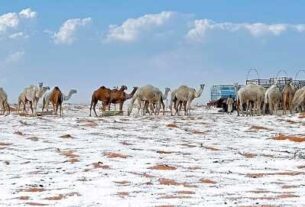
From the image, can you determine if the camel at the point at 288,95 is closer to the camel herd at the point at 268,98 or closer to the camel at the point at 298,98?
the camel herd at the point at 268,98

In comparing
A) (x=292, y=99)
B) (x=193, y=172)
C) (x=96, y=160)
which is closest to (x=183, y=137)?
(x=96, y=160)

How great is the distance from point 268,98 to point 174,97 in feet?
20.8

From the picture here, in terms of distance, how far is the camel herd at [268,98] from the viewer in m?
39.5

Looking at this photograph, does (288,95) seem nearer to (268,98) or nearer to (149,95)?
(268,98)

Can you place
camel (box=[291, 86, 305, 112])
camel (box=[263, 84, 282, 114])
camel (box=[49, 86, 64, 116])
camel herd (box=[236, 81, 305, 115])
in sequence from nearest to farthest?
1. camel (box=[49, 86, 64, 116])
2. camel herd (box=[236, 81, 305, 115])
3. camel (box=[263, 84, 282, 114])
4. camel (box=[291, 86, 305, 112])

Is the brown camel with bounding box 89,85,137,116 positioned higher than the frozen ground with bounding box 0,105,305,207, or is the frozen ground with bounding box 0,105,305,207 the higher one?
the brown camel with bounding box 89,85,137,116

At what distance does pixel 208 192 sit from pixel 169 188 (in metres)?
0.74

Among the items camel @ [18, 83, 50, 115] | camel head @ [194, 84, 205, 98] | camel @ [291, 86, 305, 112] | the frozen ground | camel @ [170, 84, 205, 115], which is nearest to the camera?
the frozen ground

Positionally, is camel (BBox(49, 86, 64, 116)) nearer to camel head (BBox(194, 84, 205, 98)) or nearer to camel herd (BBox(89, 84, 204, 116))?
camel herd (BBox(89, 84, 204, 116))

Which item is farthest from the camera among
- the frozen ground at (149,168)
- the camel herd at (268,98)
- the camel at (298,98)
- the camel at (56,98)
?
the camel at (298,98)

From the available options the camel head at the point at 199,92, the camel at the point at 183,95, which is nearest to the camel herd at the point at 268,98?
the camel at the point at 183,95

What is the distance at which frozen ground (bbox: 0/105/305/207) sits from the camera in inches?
398

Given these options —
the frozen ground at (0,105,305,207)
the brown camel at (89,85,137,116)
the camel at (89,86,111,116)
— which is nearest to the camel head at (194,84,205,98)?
the brown camel at (89,85,137,116)

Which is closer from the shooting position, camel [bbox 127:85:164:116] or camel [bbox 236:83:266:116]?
camel [bbox 236:83:266:116]
